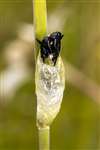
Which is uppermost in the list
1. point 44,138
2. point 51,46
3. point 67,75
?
point 51,46

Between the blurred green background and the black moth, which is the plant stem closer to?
the black moth

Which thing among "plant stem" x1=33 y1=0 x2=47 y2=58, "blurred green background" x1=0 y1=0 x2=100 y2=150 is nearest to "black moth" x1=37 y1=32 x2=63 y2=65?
"plant stem" x1=33 y1=0 x2=47 y2=58

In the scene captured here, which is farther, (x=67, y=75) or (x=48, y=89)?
(x=67, y=75)

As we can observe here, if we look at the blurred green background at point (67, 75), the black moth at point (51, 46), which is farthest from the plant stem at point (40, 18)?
the blurred green background at point (67, 75)

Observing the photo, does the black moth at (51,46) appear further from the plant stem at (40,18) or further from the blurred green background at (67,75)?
the blurred green background at (67,75)

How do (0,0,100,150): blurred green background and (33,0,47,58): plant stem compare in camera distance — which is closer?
(33,0,47,58): plant stem

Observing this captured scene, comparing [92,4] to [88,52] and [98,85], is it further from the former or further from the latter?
[98,85]

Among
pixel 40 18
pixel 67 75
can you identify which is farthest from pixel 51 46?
pixel 67 75

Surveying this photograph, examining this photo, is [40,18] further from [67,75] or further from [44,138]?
[67,75]
